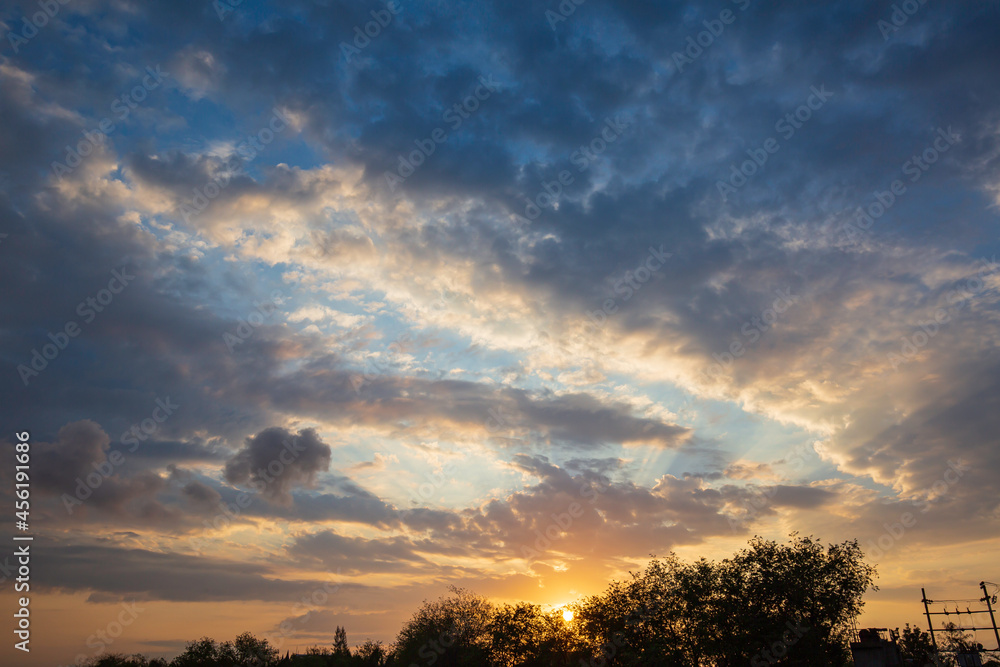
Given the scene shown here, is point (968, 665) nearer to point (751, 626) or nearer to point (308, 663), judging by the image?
point (751, 626)

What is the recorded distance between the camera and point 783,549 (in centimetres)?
6334

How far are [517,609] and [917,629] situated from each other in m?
91.2

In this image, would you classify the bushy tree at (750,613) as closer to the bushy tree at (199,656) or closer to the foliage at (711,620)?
the foliage at (711,620)

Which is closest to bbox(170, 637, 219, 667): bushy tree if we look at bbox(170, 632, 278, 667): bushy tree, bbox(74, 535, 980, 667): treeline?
bbox(170, 632, 278, 667): bushy tree

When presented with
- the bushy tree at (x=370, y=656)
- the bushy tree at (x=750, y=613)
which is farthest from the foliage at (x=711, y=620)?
the bushy tree at (x=370, y=656)

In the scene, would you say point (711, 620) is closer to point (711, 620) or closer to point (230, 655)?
point (711, 620)

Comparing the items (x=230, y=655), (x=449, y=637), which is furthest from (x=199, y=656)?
(x=449, y=637)

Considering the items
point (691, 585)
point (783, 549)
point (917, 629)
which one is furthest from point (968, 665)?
point (917, 629)

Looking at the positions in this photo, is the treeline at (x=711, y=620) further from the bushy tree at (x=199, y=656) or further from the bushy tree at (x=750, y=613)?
the bushy tree at (x=199, y=656)

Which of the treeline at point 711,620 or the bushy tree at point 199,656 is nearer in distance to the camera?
the treeline at point 711,620

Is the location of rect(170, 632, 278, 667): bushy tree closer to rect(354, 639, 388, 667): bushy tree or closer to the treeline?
rect(354, 639, 388, 667): bushy tree

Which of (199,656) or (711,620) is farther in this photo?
(199,656)

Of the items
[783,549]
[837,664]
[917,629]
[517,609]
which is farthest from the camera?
[917,629]

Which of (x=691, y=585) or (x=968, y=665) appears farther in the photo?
(x=691, y=585)
